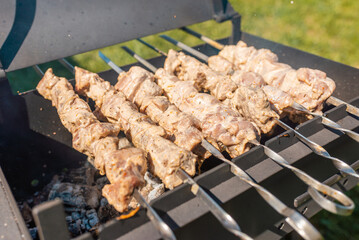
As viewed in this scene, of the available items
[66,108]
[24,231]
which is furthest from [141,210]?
[66,108]

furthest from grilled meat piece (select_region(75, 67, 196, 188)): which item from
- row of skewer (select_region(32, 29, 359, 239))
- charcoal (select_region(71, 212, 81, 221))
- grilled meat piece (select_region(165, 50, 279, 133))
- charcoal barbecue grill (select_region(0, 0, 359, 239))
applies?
charcoal (select_region(71, 212, 81, 221))

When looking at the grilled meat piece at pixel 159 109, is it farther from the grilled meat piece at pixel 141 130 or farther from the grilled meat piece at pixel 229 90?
the grilled meat piece at pixel 229 90

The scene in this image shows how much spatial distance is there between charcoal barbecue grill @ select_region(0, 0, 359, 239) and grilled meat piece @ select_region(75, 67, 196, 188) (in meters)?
0.24

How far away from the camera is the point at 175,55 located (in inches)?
125

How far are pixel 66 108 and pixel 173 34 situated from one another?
15.0 feet

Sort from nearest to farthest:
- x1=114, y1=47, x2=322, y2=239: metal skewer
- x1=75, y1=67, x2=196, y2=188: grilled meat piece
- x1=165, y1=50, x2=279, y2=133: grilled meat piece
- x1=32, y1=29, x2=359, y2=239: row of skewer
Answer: x1=114, y1=47, x2=322, y2=239: metal skewer < x1=32, y1=29, x2=359, y2=239: row of skewer < x1=75, y1=67, x2=196, y2=188: grilled meat piece < x1=165, y1=50, x2=279, y2=133: grilled meat piece

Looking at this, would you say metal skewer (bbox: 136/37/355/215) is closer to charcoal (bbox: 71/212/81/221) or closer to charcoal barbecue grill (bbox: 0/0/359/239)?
charcoal barbecue grill (bbox: 0/0/359/239)

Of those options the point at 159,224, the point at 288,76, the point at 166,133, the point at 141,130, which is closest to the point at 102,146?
the point at 141,130

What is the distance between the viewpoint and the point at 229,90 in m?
2.61

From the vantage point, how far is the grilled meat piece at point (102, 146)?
1786 millimetres

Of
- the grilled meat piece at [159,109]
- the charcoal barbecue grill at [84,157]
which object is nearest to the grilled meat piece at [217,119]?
the grilled meat piece at [159,109]

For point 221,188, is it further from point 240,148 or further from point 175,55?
point 175,55

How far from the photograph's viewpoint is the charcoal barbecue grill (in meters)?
1.67

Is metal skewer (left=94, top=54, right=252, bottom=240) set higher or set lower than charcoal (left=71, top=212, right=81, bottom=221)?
higher
